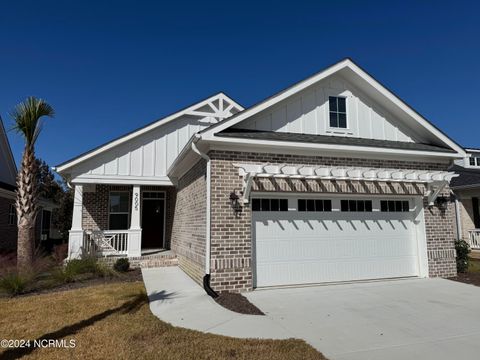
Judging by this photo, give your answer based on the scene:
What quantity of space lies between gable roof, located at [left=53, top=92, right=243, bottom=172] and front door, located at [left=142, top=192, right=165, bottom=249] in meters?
3.12

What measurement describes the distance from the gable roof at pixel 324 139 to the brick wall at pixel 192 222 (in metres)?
1.23

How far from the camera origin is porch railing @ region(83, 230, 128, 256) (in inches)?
494

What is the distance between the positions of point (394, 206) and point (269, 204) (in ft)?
12.6

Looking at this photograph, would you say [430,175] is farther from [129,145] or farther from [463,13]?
[129,145]

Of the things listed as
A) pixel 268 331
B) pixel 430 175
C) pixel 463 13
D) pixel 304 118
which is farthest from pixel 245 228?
pixel 463 13

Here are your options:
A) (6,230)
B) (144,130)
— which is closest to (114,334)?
(144,130)

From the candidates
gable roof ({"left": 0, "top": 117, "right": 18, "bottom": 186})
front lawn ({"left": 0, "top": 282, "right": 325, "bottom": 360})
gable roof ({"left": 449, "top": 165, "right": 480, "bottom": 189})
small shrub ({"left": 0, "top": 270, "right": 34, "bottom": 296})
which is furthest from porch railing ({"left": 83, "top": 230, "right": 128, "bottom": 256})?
gable roof ({"left": 449, "top": 165, "right": 480, "bottom": 189})

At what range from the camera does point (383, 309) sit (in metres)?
6.58

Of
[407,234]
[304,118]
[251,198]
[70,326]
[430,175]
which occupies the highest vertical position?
[304,118]

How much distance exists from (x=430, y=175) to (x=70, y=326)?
9320 mm

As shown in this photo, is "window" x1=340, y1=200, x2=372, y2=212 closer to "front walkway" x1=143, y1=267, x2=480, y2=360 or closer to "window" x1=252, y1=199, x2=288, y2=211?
"window" x1=252, y1=199, x2=288, y2=211

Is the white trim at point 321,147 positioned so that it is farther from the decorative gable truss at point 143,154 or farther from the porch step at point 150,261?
the decorative gable truss at point 143,154

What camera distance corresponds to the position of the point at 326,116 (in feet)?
32.6

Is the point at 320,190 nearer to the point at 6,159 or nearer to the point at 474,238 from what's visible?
the point at 474,238
